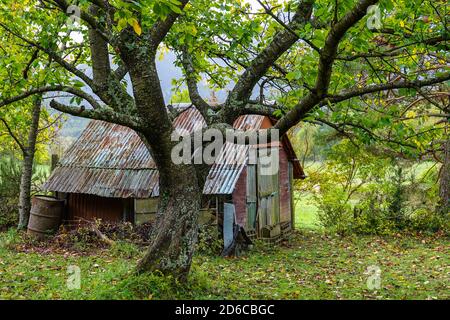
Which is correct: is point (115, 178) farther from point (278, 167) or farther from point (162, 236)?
point (162, 236)

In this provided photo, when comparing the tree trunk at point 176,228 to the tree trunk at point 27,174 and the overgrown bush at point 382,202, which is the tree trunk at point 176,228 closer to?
the tree trunk at point 27,174

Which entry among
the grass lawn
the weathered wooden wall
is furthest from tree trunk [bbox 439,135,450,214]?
the weathered wooden wall

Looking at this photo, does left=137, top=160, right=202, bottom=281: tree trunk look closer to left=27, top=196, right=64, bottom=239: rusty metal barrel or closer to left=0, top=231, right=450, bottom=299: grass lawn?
left=0, top=231, right=450, bottom=299: grass lawn

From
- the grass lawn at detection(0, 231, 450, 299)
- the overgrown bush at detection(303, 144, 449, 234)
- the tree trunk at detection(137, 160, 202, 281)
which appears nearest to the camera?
the tree trunk at detection(137, 160, 202, 281)

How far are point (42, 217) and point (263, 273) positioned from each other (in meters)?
7.46

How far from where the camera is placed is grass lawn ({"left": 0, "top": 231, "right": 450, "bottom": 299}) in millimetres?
6906

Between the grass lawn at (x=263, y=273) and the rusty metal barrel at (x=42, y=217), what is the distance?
60 cm

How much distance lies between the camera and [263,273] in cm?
982

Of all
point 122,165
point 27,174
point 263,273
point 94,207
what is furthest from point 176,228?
point 27,174

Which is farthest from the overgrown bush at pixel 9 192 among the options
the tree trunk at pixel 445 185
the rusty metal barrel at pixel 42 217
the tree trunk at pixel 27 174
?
the tree trunk at pixel 445 185

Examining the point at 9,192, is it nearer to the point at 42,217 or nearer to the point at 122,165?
the point at 42,217

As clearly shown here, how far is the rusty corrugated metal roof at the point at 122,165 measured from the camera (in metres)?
13.0

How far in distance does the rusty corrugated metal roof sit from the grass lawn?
2.09m

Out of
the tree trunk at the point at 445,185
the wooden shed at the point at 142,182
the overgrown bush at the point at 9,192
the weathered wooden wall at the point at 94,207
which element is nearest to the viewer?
the wooden shed at the point at 142,182
